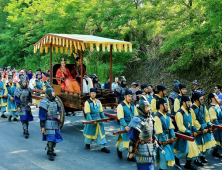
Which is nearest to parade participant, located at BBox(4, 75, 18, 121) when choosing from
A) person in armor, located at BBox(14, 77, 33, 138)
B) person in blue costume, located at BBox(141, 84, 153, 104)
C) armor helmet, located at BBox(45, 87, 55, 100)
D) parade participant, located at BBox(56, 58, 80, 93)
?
person in armor, located at BBox(14, 77, 33, 138)

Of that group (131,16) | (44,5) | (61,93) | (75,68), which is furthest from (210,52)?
(44,5)

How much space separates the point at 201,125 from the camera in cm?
787

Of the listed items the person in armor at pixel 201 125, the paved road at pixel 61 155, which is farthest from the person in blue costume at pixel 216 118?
the person in armor at pixel 201 125

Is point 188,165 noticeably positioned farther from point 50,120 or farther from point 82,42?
point 82,42

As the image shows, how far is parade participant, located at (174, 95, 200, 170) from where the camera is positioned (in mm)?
7246

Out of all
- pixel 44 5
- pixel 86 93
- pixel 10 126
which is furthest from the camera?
pixel 44 5

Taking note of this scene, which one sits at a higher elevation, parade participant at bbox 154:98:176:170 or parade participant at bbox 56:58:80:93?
parade participant at bbox 56:58:80:93

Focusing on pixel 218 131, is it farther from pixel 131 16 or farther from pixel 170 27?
pixel 131 16

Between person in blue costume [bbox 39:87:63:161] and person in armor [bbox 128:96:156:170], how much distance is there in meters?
3.21

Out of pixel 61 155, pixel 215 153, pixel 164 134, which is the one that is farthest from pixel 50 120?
pixel 215 153

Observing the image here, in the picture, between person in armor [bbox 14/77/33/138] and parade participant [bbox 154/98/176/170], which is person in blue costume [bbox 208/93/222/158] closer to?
parade participant [bbox 154/98/176/170]

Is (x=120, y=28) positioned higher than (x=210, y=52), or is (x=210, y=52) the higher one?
(x=120, y=28)

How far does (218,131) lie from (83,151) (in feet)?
12.8

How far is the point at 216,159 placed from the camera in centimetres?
827
